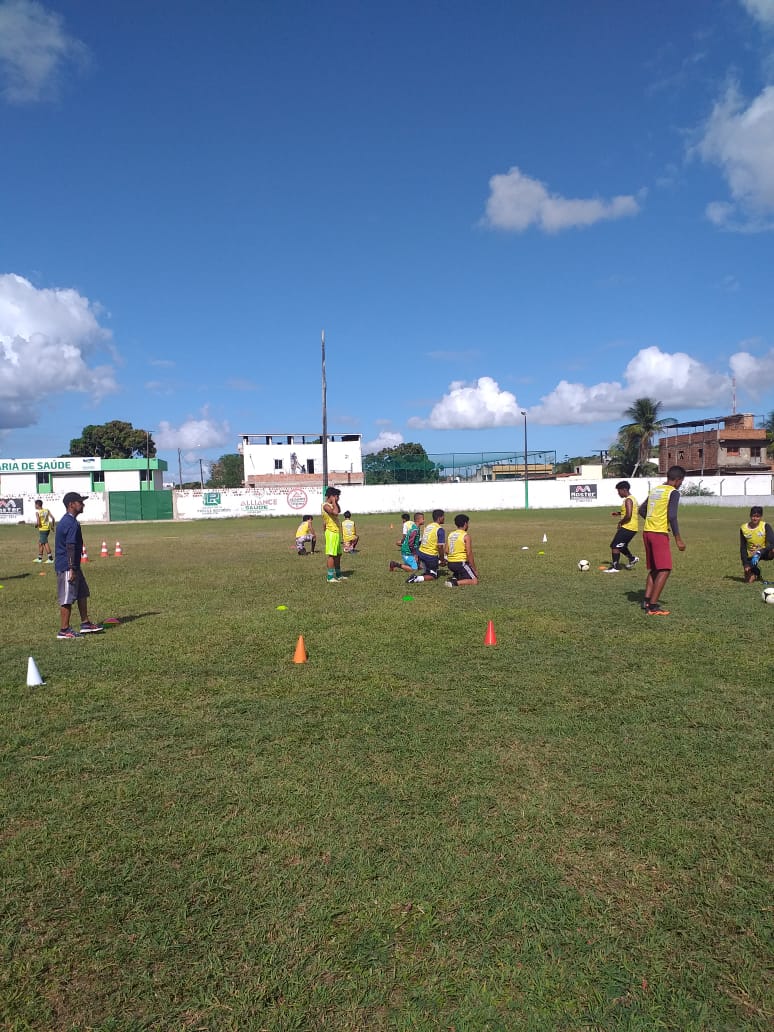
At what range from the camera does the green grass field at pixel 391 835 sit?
2535 millimetres

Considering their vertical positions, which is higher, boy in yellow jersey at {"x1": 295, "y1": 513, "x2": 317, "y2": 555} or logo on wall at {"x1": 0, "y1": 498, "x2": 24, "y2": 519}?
logo on wall at {"x1": 0, "y1": 498, "x2": 24, "y2": 519}

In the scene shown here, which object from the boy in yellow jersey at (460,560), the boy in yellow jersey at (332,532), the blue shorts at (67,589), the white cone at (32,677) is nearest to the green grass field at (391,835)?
the white cone at (32,677)

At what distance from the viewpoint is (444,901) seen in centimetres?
303

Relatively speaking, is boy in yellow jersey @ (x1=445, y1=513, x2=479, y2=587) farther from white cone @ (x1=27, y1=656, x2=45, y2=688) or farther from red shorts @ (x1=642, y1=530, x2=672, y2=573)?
white cone @ (x1=27, y1=656, x2=45, y2=688)

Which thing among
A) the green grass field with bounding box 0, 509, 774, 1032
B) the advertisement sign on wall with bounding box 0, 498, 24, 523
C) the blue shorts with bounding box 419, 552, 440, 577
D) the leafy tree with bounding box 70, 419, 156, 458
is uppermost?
the leafy tree with bounding box 70, 419, 156, 458

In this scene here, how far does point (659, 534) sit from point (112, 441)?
91.0m

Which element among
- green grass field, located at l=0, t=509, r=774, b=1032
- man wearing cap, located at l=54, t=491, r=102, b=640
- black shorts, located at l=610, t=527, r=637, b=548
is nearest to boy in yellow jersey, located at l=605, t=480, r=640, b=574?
black shorts, located at l=610, t=527, r=637, b=548

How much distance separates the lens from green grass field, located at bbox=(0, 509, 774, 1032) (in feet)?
8.32

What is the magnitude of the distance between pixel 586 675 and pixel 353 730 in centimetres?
255

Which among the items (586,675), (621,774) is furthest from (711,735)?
(586,675)

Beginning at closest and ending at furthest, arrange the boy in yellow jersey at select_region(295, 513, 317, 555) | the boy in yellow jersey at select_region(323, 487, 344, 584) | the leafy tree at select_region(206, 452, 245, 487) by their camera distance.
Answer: the boy in yellow jersey at select_region(323, 487, 344, 584) → the boy in yellow jersey at select_region(295, 513, 317, 555) → the leafy tree at select_region(206, 452, 245, 487)

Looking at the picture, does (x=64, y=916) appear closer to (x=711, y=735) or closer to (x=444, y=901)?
(x=444, y=901)

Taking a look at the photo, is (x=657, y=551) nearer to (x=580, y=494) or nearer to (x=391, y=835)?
(x=391, y=835)

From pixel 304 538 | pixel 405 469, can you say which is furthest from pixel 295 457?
pixel 304 538
